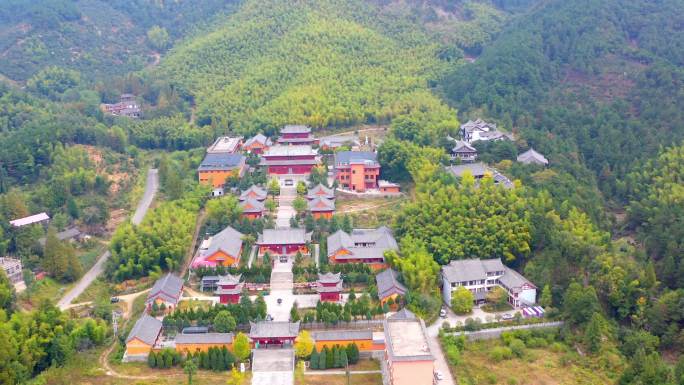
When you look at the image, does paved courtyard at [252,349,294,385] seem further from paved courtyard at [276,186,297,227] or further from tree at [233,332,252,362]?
paved courtyard at [276,186,297,227]

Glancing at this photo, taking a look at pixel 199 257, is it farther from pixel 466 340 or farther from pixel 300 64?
pixel 300 64

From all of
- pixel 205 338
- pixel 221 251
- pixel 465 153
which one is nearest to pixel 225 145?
pixel 221 251

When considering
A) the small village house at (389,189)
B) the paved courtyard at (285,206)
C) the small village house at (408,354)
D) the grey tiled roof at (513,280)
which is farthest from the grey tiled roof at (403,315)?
the small village house at (389,189)

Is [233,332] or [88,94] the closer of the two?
[233,332]

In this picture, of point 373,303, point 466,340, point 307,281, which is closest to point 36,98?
point 307,281

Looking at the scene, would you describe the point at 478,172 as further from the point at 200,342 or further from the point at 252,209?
the point at 200,342

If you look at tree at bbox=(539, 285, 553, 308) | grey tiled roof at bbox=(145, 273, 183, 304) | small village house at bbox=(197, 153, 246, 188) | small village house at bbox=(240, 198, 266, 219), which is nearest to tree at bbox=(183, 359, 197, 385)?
grey tiled roof at bbox=(145, 273, 183, 304)
